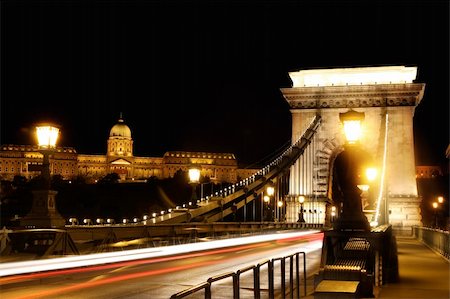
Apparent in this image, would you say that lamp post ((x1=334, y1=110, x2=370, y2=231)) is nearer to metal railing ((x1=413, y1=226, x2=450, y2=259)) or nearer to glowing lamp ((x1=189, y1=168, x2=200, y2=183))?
glowing lamp ((x1=189, y1=168, x2=200, y2=183))

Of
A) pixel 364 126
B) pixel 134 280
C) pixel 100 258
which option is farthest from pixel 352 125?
pixel 364 126

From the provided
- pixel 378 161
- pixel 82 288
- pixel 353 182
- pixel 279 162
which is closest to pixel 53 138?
pixel 82 288

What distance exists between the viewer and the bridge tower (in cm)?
4931

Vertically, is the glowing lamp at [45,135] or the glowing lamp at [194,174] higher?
the glowing lamp at [45,135]

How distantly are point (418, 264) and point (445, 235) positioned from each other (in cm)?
380

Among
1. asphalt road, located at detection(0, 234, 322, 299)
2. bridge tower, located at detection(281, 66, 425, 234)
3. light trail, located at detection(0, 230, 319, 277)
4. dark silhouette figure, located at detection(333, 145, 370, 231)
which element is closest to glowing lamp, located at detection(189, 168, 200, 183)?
light trail, located at detection(0, 230, 319, 277)

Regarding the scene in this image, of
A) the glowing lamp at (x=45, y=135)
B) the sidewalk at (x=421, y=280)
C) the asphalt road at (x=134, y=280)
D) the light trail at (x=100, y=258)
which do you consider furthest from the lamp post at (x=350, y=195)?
the glowing lamp at (x=45, y=135)

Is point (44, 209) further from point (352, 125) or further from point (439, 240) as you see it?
point (439, 240)

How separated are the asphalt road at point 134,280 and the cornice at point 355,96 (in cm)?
3290

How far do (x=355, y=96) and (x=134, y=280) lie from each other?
39052 mm

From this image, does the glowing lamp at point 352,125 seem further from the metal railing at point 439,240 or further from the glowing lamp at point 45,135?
the metal railing at point 439,240

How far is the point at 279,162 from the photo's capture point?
5075cm

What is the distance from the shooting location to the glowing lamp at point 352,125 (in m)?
11.7

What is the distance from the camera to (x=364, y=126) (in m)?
49.0
